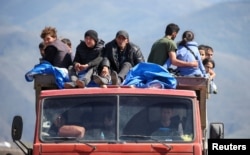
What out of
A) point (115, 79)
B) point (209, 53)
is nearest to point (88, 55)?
point (115, 79)

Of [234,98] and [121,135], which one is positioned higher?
[234,98]

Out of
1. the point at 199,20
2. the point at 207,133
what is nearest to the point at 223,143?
the point at 207,133

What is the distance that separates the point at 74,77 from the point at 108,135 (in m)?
1.64

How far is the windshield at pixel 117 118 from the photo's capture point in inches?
610

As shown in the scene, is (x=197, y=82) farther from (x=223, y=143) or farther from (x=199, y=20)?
(x=199, y=20)

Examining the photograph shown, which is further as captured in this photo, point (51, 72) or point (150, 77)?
point (51, 72)

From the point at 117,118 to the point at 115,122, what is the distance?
0.07 metres

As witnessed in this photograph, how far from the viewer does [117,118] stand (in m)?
15.6

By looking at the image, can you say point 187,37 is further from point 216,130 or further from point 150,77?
point 216,130

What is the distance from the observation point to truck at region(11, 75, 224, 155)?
15.3 meters

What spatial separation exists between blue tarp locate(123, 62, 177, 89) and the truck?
339mm

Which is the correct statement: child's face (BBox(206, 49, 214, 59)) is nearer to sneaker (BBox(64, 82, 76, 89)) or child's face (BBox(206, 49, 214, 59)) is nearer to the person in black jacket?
the person in black jacket

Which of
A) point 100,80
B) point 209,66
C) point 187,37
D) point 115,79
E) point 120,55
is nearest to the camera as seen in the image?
point 100,80

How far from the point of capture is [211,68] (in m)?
19.7
